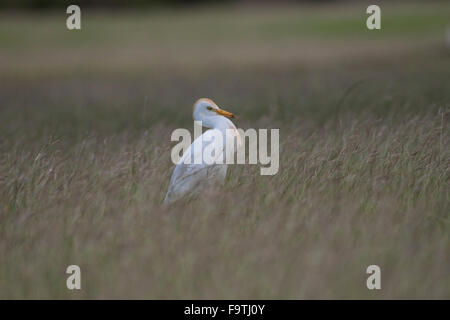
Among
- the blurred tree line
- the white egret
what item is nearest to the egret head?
the white egret

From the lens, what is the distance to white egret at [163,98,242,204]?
4.83 meters

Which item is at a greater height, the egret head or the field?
the egret head

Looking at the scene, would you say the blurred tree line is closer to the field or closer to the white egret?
the field

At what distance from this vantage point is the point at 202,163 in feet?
16.7

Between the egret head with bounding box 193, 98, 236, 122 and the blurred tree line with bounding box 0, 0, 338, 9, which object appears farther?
the blurred tree line with bounding box 0, 0, 338, 9

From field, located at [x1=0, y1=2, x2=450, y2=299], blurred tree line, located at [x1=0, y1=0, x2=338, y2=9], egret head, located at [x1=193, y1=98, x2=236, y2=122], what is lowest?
field, located at [x1=0, y1=2, x2=450, y2=299]

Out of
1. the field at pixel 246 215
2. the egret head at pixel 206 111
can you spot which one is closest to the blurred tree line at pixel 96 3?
the field at pixel 246 215

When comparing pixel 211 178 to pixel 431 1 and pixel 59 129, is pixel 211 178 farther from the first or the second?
pixel 431 1

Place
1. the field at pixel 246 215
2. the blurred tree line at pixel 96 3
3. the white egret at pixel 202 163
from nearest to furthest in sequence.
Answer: the field at pixel 246 215 → the white egret at pixel 202 163 → the blurred tree line at pixel 96 3

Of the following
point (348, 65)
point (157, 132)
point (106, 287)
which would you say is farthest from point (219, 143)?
point (348, 65)

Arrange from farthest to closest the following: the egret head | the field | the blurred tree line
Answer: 1. the blurred tree line
2. the egret head
3. the field

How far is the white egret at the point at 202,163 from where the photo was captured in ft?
15.8

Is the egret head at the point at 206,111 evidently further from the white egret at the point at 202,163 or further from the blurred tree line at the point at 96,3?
the blurred tree line at the point at 96,3

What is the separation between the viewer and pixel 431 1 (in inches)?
1430
